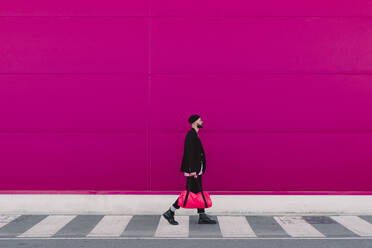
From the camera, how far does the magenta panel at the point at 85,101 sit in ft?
37.1

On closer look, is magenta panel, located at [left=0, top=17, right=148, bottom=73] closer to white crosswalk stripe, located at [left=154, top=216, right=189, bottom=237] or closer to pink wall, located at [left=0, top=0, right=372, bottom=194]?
pink wall, located at [left=0, top=0, right=372, bottom=194]

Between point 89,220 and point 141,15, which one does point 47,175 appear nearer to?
point 89,220

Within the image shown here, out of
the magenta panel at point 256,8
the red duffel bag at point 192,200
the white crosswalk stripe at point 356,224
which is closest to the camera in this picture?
the white crosswalk stripe at point 356,224

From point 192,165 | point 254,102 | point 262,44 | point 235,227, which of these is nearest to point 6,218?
point 192,165

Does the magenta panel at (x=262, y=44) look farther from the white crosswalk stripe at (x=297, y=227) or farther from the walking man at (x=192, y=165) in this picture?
the white crosswalk stripe at (x=297, y=227)

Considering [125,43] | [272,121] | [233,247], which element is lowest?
[233,247]

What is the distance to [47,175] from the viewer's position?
1138 centimetres

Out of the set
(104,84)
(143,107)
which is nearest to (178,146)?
(143,107)

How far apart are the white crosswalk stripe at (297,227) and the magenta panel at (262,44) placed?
10.6 ft

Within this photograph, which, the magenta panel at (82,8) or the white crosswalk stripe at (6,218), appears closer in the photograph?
the white crosswalk stripe at (6,218)

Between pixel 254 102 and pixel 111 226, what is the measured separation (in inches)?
162

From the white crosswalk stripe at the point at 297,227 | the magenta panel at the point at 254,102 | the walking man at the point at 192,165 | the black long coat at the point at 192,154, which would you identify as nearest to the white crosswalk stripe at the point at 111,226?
the walking man at the point at 192,165

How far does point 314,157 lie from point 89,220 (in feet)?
16.5

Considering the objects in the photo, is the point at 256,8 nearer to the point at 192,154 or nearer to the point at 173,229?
the point at 192,154
